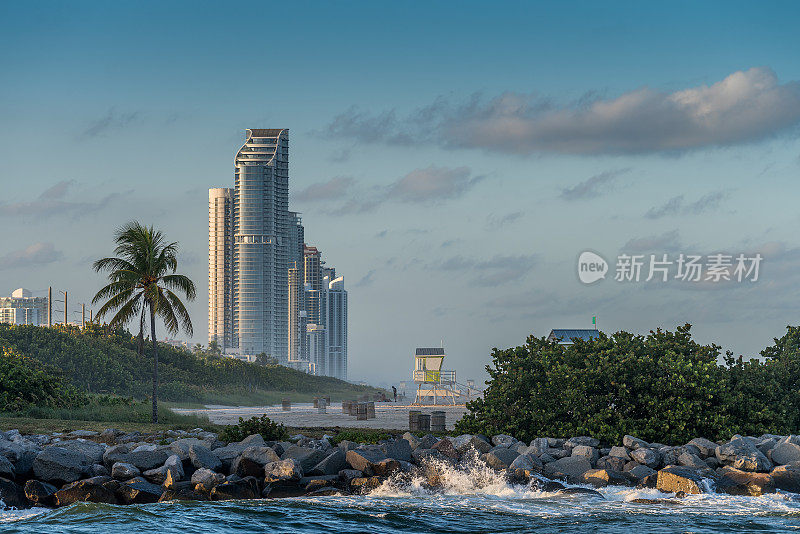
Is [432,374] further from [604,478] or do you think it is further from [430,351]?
[604,478]

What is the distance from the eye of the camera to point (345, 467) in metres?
20.2

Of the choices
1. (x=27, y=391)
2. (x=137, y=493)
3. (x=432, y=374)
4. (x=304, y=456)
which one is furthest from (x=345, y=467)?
(x=432, y=374)

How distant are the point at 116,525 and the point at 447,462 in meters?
8.35

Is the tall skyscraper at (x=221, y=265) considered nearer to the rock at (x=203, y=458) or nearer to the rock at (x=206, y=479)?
the rock at (x=203, y=458)

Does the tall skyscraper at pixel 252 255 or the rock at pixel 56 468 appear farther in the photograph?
the tall skyscraper at pixel 252 255

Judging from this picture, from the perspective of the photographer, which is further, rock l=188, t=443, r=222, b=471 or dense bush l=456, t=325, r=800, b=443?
dense bush l=456, t=325, r=800, b=443

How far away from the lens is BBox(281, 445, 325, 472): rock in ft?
64.7

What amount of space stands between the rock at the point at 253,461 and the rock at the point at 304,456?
32cm

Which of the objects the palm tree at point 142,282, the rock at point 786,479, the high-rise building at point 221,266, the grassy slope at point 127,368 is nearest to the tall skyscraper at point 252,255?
the high-rise building at point 221,266

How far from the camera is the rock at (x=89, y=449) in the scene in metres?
20.0

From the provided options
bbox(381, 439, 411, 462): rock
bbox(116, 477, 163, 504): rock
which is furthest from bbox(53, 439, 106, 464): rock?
bbox(381, 439, 411, 462): rock

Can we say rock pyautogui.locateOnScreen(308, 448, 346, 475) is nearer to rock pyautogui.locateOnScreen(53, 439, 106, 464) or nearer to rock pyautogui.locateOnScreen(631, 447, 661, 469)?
rock pyautogui.locateOnScreen(53, 439, 106, 464)

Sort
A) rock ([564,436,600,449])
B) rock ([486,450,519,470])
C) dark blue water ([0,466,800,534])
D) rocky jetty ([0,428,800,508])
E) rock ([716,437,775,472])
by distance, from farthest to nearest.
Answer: rock ([564,436,600,449])
rock ([486,450,519,470])
rock ([716,437,775,472])
rocky jetty ([0,428,800,508])
dark blue water ([0,466,800,534])

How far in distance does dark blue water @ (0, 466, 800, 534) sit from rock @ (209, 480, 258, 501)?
0.53 metres
